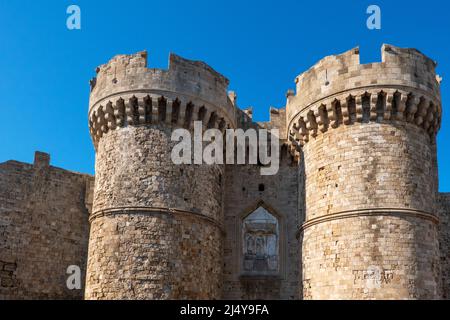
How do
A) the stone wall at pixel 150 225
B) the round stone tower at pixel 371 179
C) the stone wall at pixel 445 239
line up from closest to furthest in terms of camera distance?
the round stone tower at pixel 371 179 < the stone wall at pixel 150 225 < the stone wall at pixel 445 239

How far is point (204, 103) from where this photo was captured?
14344mm

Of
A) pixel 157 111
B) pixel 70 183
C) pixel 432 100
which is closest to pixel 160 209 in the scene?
pixel 157 111

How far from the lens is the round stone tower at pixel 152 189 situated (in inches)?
504

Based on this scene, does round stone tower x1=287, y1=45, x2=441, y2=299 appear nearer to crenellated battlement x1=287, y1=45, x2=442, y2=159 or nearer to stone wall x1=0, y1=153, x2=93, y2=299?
crenellated battlement x1=287, y1=45, x2=442, y2=159

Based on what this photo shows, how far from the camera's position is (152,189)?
13.2m

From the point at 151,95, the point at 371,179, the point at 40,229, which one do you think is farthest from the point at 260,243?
the point at 40,229

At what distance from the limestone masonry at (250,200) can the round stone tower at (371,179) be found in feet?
0.09

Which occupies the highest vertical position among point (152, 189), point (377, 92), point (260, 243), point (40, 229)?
point (377, 92)

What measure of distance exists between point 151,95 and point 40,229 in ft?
16.2

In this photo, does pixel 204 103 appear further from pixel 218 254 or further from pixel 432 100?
A: pixel 432 100

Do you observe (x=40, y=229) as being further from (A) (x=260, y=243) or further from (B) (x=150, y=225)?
(A) (x=260, y=243)

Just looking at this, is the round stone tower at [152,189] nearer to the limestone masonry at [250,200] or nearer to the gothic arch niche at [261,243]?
the limestone masonry at [250,200]

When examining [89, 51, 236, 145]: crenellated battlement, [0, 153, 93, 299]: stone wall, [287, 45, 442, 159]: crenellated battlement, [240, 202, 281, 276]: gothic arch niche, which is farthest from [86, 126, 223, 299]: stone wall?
[287, 45, 442, 159]: crenellated battlement

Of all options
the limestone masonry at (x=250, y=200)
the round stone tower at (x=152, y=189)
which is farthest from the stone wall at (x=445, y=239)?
the round stone tower at (x=152, y=189)
